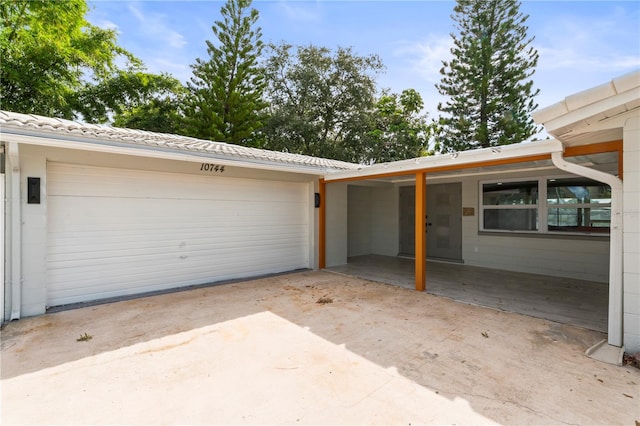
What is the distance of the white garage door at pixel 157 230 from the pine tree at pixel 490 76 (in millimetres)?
12893

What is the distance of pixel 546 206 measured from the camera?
7109mm

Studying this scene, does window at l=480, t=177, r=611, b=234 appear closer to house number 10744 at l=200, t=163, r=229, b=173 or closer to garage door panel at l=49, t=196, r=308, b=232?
garage door panel at l=49, t=196, r=308, b=232

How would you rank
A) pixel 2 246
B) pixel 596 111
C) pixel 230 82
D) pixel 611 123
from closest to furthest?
pixel 596 111, pixel 611 123, pixel 2 246, pixel 230 82

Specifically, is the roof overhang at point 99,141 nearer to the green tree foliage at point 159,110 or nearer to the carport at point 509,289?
the carport at point 509,289

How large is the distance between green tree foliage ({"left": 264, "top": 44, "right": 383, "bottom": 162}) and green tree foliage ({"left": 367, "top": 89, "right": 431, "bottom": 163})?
642 mm

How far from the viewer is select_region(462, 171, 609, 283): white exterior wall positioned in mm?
6436

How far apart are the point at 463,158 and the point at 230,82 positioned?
49.7ft

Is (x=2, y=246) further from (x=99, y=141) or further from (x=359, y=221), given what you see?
(x=359, y=221)

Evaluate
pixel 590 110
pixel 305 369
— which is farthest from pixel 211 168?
pixel 590 110

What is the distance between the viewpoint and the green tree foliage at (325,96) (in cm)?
1884

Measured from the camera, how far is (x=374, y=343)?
11.5 ft

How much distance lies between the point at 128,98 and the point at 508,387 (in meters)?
22.1

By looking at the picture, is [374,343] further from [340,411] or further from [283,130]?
[283,130]

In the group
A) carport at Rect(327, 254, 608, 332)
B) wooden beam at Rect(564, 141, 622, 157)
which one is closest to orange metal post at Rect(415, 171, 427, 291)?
carport at Rect(327, 254, 608, 332)
